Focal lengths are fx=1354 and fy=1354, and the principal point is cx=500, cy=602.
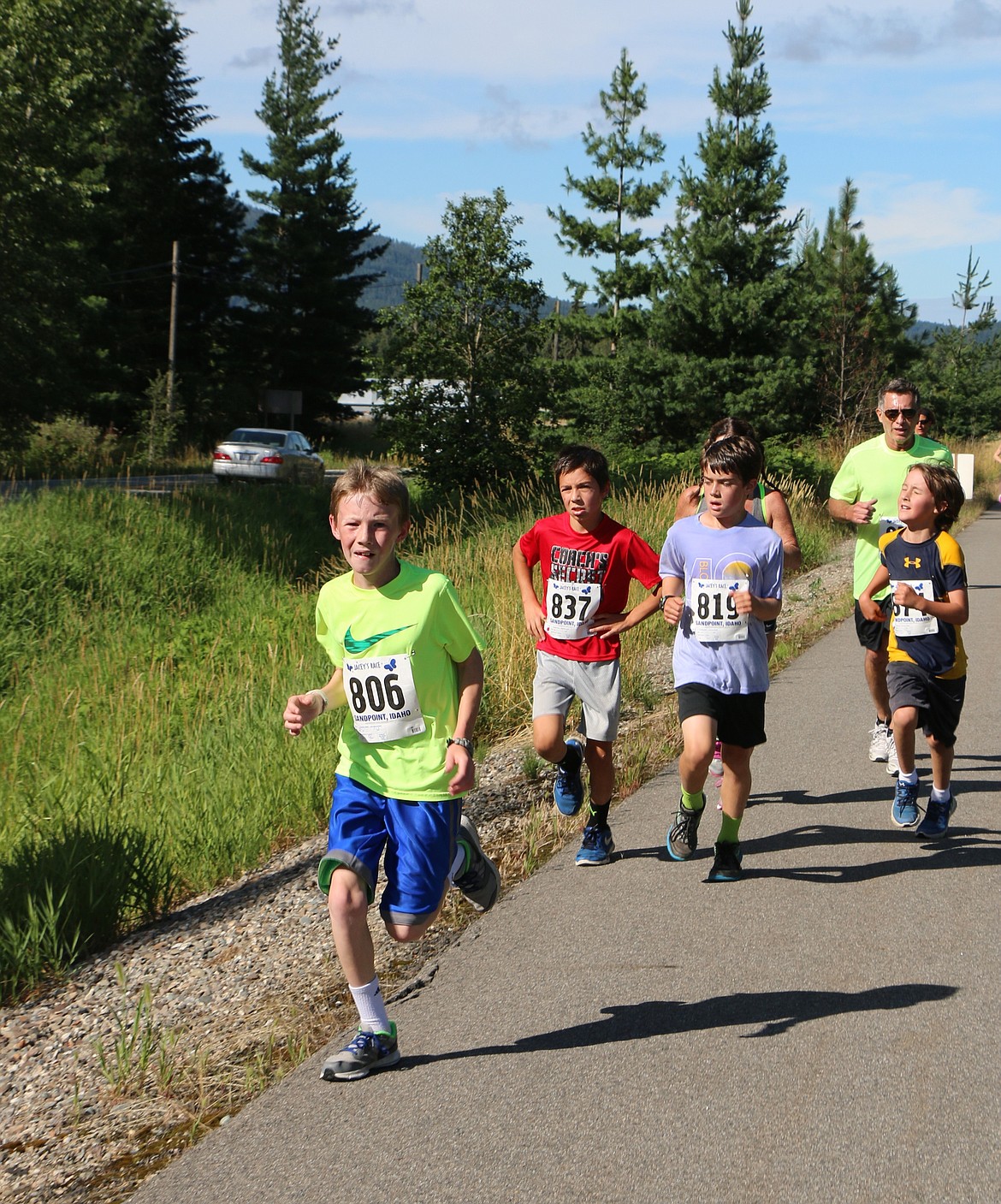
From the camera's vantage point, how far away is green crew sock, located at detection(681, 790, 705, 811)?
545 cm

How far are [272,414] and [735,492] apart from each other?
5301cm

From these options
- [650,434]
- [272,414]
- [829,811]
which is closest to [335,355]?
[272,414]

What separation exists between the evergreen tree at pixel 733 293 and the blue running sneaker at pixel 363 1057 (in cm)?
2599

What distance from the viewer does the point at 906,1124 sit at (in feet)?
11.0

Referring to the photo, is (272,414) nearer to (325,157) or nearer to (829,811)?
(325,157)

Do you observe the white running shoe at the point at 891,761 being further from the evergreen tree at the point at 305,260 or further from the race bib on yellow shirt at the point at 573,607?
the evergreen tree at the point at 305,260

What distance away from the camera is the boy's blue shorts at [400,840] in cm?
379

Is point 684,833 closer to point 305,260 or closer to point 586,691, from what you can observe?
point 586,691

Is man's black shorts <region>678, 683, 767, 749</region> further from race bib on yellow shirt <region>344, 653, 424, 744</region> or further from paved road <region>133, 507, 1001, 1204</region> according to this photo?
race bib on yellow shirt <region>344, 653, 424, 744</region>

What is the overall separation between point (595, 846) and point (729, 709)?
2.81 feet

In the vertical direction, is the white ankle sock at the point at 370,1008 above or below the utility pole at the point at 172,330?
below

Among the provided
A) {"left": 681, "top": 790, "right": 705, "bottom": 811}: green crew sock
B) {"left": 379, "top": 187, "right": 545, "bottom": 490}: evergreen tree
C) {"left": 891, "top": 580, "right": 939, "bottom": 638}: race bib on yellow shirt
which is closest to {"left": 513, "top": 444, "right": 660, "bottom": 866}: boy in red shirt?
{"left": 681, "top": 790, "right": 705, "bottom": 811}: green crew sock

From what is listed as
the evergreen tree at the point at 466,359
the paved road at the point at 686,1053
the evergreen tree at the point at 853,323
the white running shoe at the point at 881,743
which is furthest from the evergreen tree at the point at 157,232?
the paved road at the point at 686,1053

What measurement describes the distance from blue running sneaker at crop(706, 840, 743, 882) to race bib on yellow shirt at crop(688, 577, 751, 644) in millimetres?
813
